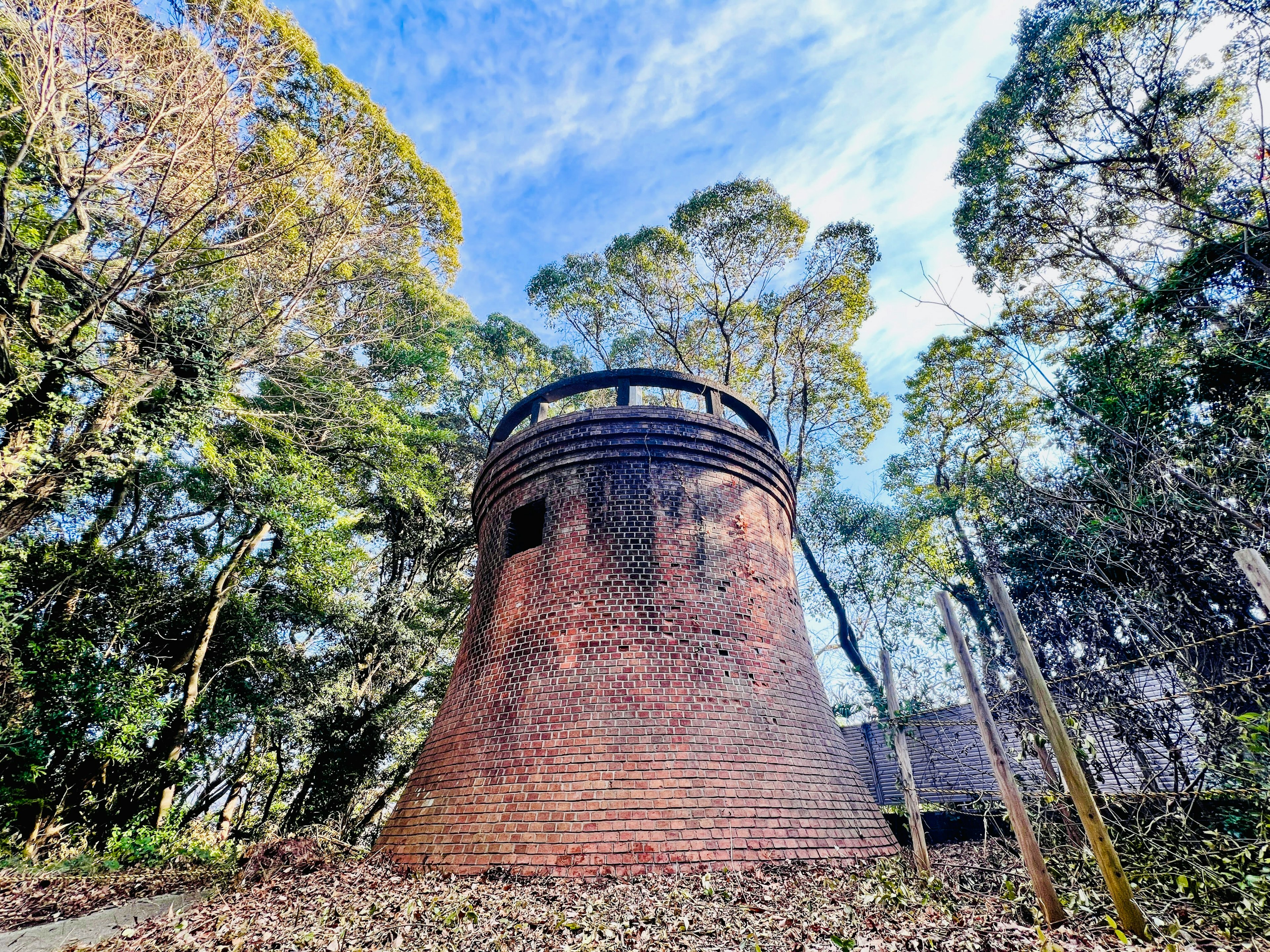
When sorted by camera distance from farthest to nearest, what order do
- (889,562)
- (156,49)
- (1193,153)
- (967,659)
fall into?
(889,562) < (1193,153) < (156,49) < (967,659)

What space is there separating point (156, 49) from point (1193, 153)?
14.2 m

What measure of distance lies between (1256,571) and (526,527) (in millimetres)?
6785

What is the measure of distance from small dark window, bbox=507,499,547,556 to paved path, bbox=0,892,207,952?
433 cm

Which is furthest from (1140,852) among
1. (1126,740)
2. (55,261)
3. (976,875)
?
(55,261)

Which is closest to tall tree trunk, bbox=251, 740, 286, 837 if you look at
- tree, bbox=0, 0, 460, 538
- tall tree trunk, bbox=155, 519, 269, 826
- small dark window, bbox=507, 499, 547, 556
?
tall tree trunk, bbox=155, 519, 269, 826

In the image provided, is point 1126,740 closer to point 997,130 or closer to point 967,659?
point 967,659

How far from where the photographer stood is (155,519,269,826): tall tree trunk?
9.39 metres

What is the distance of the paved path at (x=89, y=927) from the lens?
3.70m

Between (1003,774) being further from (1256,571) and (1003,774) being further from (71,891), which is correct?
(71,891)

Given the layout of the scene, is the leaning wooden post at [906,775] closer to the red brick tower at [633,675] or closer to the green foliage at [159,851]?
the red brick tower at [633,675]

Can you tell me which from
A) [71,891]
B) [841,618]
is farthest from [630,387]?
[841,618]

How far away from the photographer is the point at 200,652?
984 centimetres

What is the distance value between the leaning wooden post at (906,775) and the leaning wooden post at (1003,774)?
52.1 inches

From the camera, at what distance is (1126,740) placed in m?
5.38
